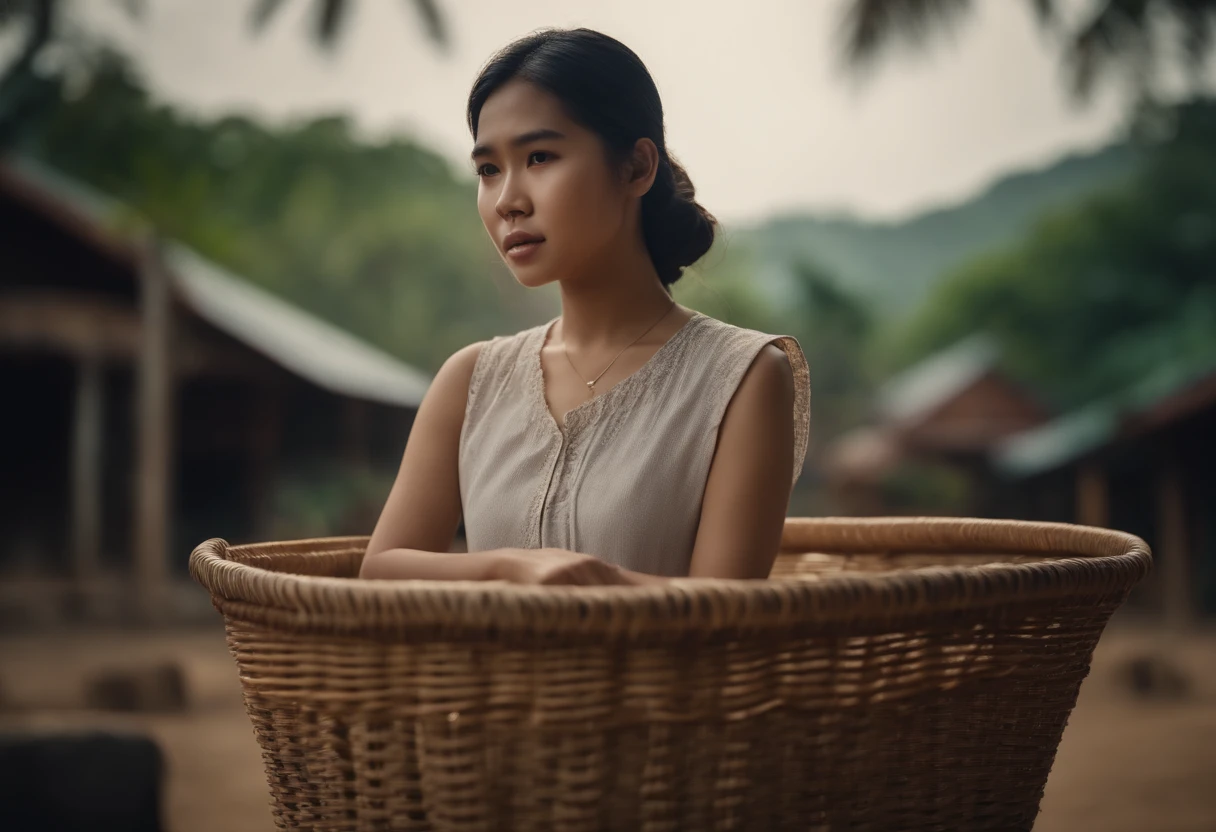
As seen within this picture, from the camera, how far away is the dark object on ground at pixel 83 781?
322 cm

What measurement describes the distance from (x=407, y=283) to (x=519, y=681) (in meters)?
28.4

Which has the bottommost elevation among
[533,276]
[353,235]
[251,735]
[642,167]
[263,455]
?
[251,735]

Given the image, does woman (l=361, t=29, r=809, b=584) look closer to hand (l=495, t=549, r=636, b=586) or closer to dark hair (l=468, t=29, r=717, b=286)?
dark hair (l=468, t=29, r=717, b=286)

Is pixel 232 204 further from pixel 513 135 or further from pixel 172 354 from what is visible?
pixel 513 135

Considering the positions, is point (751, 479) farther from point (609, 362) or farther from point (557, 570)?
point (557, 570)

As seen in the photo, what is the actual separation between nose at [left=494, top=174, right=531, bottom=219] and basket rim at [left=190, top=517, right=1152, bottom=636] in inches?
18.4

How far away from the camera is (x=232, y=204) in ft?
91.5

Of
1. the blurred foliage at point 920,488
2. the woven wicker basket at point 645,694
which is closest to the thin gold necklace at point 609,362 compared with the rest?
the woven wicker basket at point 645,694

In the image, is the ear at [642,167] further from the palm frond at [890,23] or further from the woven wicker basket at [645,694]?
the palm frond at [890,23]

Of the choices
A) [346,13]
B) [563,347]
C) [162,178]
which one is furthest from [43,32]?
[563,347]

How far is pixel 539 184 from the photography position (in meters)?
1.23

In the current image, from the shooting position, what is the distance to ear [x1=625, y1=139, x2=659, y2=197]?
4.46 feet

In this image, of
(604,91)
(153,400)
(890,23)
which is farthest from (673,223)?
(890,23)

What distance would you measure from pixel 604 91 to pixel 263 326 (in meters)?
10.1
